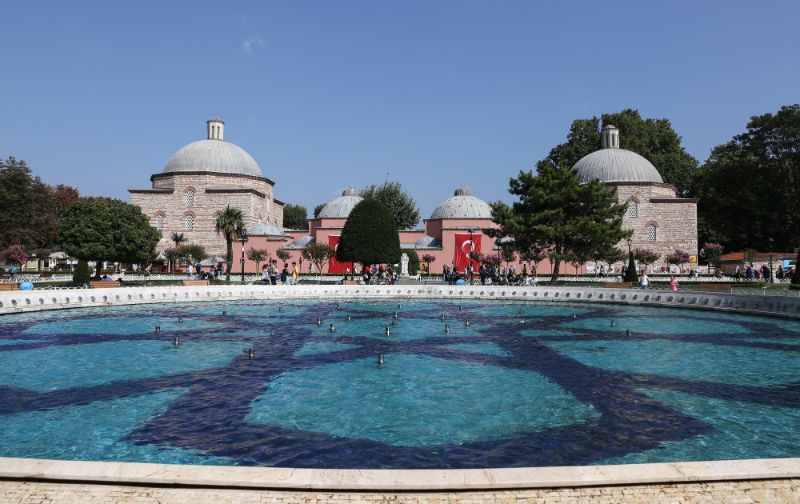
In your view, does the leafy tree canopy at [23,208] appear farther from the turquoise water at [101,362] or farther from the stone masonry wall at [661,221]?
the stone masonry wall at [661,221]

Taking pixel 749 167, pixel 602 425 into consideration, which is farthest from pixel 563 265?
pixel 602 425

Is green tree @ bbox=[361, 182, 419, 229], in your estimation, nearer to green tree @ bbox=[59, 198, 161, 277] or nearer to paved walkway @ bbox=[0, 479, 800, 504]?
green tree @ bbox=[59, 198, 161, 277]

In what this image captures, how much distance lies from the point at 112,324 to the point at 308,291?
1024 centimetres

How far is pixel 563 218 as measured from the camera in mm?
28672

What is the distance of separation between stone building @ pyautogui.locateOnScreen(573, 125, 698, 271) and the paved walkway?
136 ft

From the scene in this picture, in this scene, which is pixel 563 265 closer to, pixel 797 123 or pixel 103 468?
pixel 797 123

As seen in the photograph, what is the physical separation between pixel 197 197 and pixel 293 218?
88.3 feet

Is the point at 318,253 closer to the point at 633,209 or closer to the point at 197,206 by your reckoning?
the point at 197,206

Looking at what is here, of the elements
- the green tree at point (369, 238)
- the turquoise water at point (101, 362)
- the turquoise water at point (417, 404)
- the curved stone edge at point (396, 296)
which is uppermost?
the green tree at point (369, 238)

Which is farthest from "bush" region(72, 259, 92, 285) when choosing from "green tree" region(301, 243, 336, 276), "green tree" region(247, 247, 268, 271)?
"green tree" region(247, 247, 268, 271)

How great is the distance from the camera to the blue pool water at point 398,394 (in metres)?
5.75

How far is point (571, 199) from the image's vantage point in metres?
29.0

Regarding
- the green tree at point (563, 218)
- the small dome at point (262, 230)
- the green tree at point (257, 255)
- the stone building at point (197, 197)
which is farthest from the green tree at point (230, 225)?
the green tree at point (563, 218)

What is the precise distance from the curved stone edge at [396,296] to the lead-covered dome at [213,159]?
26.0m
